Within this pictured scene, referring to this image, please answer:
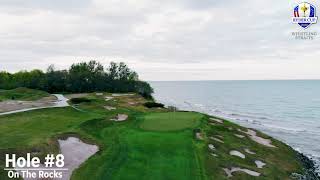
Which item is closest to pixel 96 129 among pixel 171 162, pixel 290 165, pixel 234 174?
pixel 171 162

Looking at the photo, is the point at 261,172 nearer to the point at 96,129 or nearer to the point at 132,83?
the point at 96,129

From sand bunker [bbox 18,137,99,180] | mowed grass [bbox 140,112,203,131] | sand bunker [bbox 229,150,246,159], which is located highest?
mowed grass [bbox 140,112,203,131]

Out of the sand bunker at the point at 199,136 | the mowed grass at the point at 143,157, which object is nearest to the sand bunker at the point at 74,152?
the mowed grass at the point at 143,157

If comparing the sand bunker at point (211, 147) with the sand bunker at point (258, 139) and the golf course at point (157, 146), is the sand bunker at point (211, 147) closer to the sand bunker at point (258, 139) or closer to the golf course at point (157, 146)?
the golf course at point (157, 146)

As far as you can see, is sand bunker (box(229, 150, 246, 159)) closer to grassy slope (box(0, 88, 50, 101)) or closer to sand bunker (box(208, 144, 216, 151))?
sand bunker (box(208, 144, 216, 151))

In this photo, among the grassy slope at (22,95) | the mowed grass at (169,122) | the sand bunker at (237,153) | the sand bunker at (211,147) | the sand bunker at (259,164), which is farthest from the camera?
the grassy slope at (22,95)

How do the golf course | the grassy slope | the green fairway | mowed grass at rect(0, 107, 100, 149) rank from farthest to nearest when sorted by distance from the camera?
the grassy slope < mowed grass at rect(0, 107, 100, 149) < the golf course < the green fairway

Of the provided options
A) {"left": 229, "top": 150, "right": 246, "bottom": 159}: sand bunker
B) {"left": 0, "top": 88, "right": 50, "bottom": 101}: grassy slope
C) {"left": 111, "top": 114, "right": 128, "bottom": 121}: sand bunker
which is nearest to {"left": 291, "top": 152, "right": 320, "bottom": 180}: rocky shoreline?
{"left": 229, "top": 150, "right": 246, "bottom": 159}: sand bunker

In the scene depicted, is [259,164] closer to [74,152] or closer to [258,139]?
[258,139]
